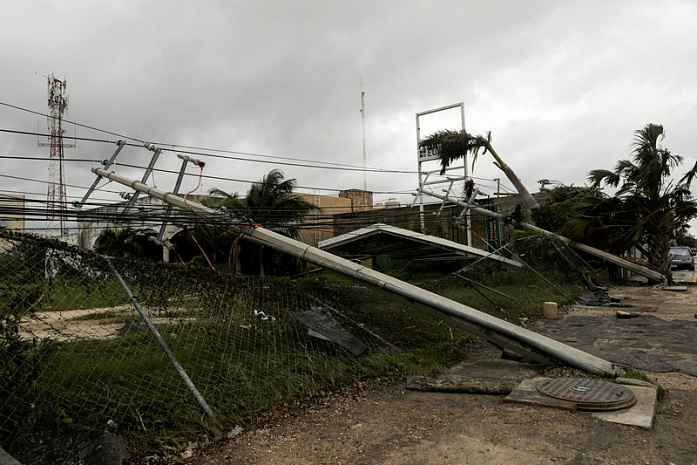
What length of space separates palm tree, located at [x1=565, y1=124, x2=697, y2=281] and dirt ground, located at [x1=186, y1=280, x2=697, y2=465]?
602 inches

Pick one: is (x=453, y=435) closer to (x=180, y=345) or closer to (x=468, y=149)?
(x=180, y=345)

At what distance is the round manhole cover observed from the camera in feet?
13.6

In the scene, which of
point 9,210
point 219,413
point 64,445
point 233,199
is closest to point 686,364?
point 219,413

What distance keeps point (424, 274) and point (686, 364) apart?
53.9ft

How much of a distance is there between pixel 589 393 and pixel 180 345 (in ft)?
16.6

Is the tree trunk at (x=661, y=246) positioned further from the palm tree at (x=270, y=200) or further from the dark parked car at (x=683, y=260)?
the dark parked car at (x=683, y=260)

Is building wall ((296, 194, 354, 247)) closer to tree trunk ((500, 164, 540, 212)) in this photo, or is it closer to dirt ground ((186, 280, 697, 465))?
tree trunk ((500, 164, 540, 212))

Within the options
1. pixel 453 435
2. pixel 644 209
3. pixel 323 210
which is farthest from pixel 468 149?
pixel 453 435

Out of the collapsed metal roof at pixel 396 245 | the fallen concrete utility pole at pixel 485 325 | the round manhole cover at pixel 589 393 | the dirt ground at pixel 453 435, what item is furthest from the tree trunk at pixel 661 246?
the round manhole cover at pixel 589 393

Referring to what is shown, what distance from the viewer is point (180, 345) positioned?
6418 mm

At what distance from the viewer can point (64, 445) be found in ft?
10.6

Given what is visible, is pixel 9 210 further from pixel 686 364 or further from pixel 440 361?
pixel 686 364

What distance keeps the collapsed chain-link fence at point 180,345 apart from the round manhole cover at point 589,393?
1685mm

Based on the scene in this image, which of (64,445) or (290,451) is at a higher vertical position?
(64,445)
